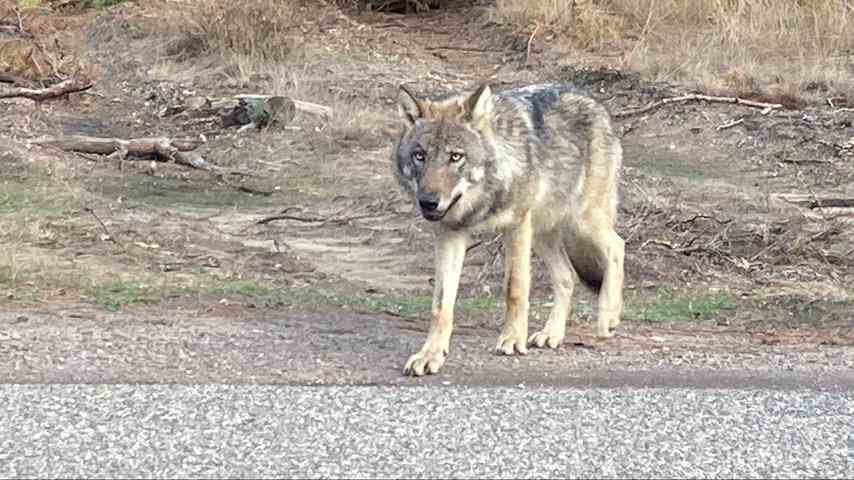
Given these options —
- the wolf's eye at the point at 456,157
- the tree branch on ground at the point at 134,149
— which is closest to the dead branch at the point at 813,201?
the tree branch on ground at the point at 134,149

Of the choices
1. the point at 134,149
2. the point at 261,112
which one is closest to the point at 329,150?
the point at 261,112

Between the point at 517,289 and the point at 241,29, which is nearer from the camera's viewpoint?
the point at 517,289

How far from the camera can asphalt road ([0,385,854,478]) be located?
4688 mm

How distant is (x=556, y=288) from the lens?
7.45 m

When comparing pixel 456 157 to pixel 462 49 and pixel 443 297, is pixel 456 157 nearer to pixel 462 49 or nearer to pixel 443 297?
pixel 443 297

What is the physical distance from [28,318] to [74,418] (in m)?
2.27

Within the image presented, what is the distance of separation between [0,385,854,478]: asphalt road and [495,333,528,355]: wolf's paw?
842 millimetres

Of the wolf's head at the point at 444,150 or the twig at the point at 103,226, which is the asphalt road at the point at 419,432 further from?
the twig at the point at 103,226

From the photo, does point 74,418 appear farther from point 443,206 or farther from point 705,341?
point 705,341

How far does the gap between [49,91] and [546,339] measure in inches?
385

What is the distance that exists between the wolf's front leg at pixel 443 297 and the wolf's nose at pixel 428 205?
1.36 ft

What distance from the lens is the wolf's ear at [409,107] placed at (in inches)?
258

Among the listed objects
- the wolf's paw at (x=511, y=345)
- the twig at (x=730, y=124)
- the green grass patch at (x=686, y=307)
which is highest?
the wolf's paw at (x=511, y=345)

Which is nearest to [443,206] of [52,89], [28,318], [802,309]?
[28,318]
